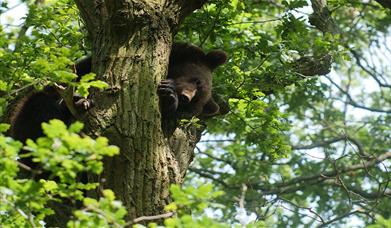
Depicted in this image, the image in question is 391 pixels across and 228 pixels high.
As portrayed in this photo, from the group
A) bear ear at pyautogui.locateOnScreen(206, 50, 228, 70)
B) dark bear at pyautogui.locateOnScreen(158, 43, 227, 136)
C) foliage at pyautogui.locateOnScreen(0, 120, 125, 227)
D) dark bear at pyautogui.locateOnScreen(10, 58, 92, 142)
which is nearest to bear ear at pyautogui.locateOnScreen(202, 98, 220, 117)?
dark bear at pyautogui.locateOnScreen(158, 43, 227, 136)

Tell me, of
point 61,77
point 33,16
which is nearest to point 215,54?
point 33,16

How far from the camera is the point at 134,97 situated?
460 centimetres

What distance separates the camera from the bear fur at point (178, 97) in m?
6.20

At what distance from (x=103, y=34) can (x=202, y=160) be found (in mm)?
9707

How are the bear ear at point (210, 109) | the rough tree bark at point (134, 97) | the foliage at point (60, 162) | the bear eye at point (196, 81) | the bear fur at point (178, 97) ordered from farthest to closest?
the bear eye at point (196, 81), the bear ear at point (210, 109), the bear fur at point (178, 97), the rough tree bark at point (134, 97), the foliage at point (60, 162)

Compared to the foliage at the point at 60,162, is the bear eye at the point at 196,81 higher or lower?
higher

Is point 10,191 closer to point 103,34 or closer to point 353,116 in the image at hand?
point 103,34

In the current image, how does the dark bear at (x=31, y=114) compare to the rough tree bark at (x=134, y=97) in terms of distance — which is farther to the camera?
the dark bear at (x=31, y=114)

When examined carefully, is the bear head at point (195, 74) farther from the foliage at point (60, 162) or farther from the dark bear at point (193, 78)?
the foliage at point (60, 162)

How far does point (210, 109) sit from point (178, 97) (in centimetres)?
74

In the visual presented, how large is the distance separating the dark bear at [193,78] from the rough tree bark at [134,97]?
26.0 inches

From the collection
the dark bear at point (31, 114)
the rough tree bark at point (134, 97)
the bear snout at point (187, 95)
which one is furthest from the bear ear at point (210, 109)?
the rough tree bark at point (134, 97)

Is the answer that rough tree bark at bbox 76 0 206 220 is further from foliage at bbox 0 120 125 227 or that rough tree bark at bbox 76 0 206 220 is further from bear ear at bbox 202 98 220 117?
bear ear at bbox 202 98 220 117

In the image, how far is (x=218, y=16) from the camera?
7.02 meters
